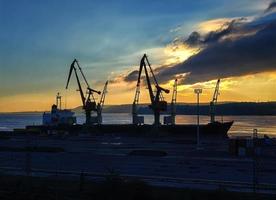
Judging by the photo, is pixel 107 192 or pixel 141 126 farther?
pixel 141 126

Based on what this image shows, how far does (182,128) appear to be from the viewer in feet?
387

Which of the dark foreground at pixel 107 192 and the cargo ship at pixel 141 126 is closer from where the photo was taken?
the dark foreground at pixel 107 192

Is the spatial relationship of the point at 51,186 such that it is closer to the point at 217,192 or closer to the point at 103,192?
the point at 103,192

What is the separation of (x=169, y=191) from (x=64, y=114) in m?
121

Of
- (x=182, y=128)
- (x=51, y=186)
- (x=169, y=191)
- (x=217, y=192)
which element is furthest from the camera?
(x=182, y=128)

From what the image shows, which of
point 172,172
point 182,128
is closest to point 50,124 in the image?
point 182,128

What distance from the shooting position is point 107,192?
24.8 metres

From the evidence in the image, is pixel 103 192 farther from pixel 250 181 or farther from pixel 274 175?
pixel 274 175

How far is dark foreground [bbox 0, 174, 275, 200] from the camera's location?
24.5 m

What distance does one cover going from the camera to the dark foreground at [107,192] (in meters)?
24.5

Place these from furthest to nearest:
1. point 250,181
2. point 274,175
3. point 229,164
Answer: point 229,164 → point 274,175 → point 250,181

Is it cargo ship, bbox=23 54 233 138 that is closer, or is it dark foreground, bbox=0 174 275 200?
dark foreground, bbox=0 174 275 200

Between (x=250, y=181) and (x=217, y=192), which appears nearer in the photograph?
(x=217, y=192)

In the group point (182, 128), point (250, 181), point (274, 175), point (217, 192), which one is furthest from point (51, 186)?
point (182, 128)
